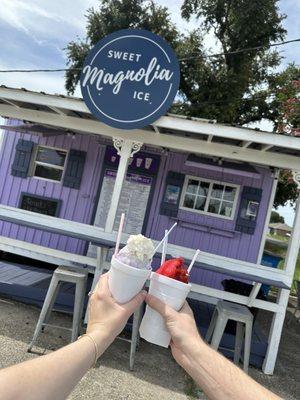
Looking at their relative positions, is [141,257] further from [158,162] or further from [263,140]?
[158,162]

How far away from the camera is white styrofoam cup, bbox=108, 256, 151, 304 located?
4.61 feet

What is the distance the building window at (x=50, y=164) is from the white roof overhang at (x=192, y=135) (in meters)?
2.35

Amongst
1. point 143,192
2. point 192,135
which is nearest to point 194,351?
point 192,135

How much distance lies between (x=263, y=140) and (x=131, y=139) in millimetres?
1863

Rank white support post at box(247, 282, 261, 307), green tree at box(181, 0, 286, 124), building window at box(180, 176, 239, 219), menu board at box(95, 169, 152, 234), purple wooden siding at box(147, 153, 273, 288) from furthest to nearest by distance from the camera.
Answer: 1. green tree at box(181, 0, 286, 124)
2. menu board at box(95, 169, 152, 234)
3. building window at box(180, 176, 239, 219)
4. purple wooden siding at box(147, 153, 273, 288)
5. white support post at box(247, 282, 261, 307)

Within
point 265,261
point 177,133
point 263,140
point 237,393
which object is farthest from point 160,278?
point 265,261

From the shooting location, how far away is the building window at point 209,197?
28.2ft

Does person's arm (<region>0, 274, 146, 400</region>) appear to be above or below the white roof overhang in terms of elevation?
below

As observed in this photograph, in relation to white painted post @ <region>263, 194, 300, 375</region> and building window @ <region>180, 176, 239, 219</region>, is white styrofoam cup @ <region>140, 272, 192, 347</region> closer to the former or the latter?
white painted post @ <region>263, 194, 300, 375</region>

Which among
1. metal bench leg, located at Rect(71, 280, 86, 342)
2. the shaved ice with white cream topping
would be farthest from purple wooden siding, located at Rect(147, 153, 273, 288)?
the shaved ice with white cream topping

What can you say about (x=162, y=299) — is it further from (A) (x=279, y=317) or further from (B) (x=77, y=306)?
(A) (x=279, y=317)

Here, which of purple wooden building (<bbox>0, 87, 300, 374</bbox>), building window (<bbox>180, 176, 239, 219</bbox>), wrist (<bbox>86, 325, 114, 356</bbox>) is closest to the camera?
wrist (<bbox>86, 325, 114, 356</bbox>)

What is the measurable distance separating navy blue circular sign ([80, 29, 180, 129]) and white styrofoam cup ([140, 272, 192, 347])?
4553 millimetres

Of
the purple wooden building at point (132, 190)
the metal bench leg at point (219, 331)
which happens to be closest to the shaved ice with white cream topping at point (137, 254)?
the metal bench leg at point (219, 331)
